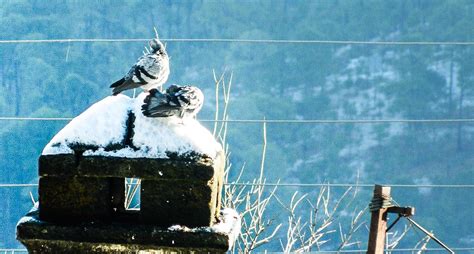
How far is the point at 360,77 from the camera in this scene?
27922 mm

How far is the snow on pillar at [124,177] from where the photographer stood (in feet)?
5.88

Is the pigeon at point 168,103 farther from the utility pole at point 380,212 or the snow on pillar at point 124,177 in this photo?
the utility pole at point 380,212

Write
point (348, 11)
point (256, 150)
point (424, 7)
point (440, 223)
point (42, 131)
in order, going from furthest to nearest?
1. point (424, 7)
2. point (348, 11)
3. point (440, 223)
4. point (256, 150)
5. point (42, 131)

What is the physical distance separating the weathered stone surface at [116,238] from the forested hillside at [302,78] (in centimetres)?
1907

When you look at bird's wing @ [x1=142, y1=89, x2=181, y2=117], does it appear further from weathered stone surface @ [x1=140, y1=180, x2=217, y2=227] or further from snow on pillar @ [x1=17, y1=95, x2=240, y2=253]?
weathered stone surface @ [x1=140, y1=180, x2=217, y2=227]

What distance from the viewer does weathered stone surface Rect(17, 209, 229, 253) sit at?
5.84 feet

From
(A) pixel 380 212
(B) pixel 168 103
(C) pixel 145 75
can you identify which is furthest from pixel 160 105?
(A) pixel 380 212

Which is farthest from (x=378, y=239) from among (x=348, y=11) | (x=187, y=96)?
(x=348, y=11)

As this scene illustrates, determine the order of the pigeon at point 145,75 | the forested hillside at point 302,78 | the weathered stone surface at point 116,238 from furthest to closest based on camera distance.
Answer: the forested hillside at point 302,78
the pigeon at point 145,75
the weathered stone surface at point 116,238

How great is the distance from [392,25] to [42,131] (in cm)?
1483

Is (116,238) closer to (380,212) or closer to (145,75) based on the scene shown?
(145,75)

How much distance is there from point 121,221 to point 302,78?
84.8 ft

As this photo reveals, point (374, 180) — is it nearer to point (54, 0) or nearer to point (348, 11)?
point (348, 11)

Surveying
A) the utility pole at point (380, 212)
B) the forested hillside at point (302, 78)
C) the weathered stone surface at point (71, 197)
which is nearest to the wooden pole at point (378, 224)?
Answer: the utility pole at point (380, 212)
